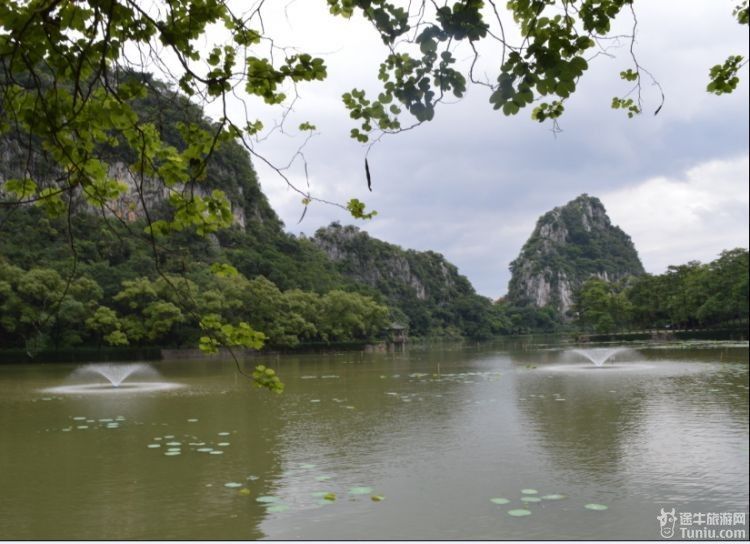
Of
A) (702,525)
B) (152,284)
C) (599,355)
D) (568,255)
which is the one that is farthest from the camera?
(568,255)

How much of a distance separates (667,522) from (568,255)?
175040mm

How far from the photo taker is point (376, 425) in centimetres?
1114

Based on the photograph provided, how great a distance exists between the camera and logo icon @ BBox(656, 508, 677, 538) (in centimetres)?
518

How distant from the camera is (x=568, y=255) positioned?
565 ft

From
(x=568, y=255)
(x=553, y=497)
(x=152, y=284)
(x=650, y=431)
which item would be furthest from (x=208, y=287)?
(x=568, y=255)

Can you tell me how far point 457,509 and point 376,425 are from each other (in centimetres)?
526

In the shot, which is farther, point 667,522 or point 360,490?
point 360,490

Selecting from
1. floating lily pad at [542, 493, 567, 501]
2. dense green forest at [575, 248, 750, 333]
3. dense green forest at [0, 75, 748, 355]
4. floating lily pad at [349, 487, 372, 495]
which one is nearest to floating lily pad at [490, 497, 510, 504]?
floating lily pad at [542, 493, 567, 501]

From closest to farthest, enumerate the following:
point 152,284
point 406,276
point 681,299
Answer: point 152,284 → point 681,299 → point 406,276

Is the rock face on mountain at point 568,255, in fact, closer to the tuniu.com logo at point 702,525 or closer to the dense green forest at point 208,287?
the dense green forest at point 208,287

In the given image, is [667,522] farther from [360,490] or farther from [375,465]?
[375,465]

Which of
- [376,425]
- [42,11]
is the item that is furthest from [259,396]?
[42,11]

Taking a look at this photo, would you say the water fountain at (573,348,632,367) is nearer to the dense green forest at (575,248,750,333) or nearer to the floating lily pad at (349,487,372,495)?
the dense green forest at (575,248,750,333)

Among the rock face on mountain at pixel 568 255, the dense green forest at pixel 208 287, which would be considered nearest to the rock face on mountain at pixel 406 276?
the dense green forest at pixel 208 287
